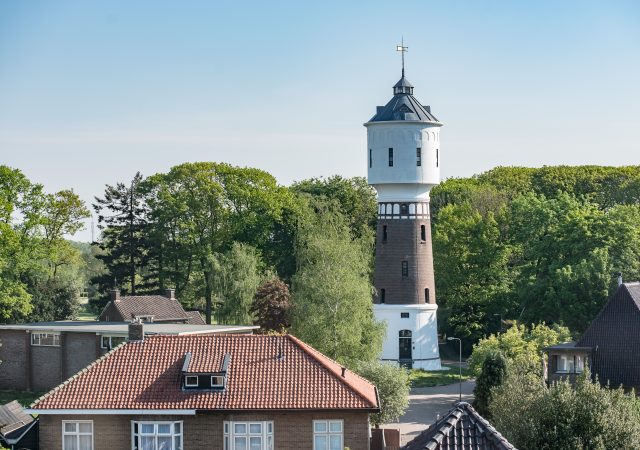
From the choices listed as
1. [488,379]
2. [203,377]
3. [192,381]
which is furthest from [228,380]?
[488,379]

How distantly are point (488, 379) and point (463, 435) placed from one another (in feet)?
92.5

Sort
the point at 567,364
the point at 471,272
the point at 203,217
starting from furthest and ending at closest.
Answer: the point at 203,217 < the point at 471,272 < the point at 567,364

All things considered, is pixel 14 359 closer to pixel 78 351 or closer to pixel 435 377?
pixel 78 351

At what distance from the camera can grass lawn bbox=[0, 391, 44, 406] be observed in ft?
209

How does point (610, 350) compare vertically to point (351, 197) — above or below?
below

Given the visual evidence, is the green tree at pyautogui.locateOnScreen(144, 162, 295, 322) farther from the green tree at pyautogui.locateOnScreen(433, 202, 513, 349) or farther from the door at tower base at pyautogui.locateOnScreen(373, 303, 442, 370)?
the door at tower base at pyautogui.locateOnScreen(373, 303, 442, 370)

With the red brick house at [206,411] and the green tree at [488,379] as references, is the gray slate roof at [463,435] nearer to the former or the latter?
the red brick house at [206,411]

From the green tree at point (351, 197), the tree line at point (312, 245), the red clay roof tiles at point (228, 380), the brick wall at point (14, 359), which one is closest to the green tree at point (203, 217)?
the tree line at point (312, 245)

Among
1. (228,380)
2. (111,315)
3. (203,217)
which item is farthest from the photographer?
(203,217)

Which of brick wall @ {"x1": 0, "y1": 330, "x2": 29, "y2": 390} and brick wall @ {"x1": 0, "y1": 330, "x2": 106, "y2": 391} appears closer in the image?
brick wall @ {"x1": 0, "y1": 330, "x2": 106, "y2": 391}

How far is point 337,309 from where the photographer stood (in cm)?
6488

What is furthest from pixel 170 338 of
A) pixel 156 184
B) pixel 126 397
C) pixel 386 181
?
pixel 156 184

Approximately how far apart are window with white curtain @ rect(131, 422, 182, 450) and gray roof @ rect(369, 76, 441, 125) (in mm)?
40818

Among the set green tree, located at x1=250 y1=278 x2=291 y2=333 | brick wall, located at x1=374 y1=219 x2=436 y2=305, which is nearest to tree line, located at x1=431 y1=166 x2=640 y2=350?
brick wall, located at x1=374 y1=219 x2=436 y2=305
